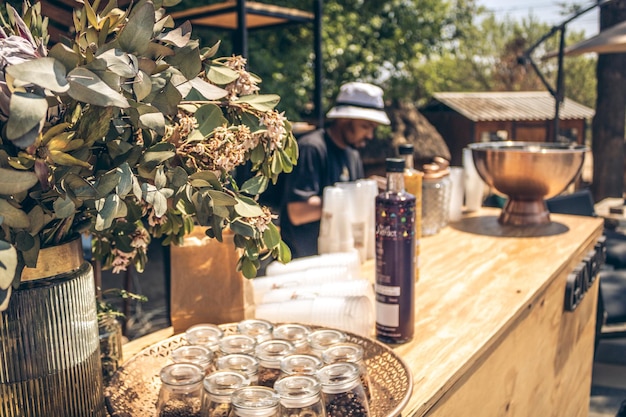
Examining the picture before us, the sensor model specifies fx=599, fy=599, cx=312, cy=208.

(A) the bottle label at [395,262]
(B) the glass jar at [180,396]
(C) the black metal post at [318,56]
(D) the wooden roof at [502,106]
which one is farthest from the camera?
(D) the wooden roof at [502,106]

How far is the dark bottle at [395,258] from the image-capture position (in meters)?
1.16

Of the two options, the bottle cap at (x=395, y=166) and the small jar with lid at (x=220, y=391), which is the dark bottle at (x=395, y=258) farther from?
the small jar with lid at (x=220, y=391)

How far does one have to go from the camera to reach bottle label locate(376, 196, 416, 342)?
3.80 ft

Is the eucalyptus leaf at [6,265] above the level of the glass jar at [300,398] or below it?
above

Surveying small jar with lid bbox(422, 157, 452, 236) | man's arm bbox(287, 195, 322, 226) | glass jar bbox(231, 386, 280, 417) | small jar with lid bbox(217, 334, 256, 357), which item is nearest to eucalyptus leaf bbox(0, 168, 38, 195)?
glass jar bbox(231, 386, 280, 417)

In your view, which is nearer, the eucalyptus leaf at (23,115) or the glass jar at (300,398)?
the eucalyptus leaf at (23,115)

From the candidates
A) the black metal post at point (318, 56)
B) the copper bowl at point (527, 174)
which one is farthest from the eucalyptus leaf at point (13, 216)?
the black metal post at point (318, 56)

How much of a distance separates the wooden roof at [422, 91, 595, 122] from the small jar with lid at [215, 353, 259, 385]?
1819cm

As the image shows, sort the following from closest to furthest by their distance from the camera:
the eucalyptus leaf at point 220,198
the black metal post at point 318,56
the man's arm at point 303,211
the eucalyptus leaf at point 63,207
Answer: the eucalyptus leaf at point 63,207, the eucalyptus leaf at point 220,198, the man's arm at point 303,211, the black metal post at point 318,56

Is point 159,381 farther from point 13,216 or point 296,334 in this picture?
point 13,216

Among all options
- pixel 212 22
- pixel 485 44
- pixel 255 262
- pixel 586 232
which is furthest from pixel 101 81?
pixel 485 44

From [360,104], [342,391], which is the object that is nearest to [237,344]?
[342,391]

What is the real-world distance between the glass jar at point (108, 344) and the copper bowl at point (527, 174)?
A: 1.63 m

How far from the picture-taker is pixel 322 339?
101 centimetres
